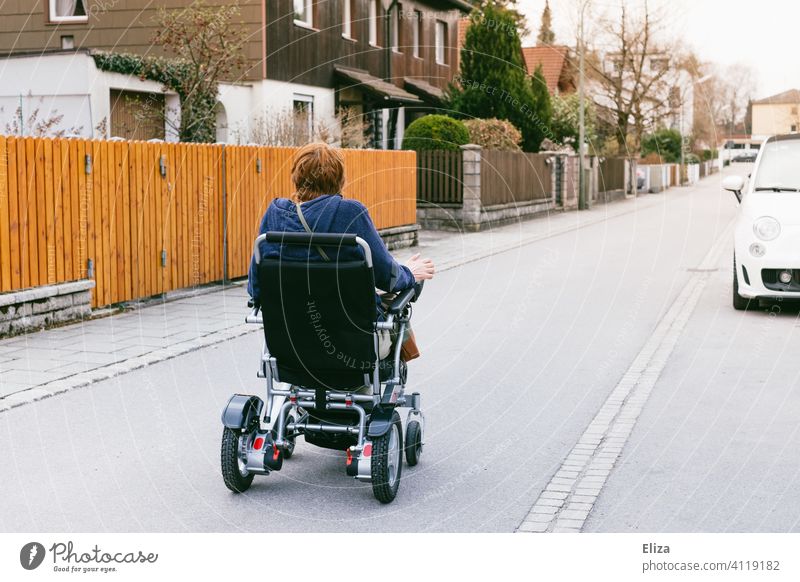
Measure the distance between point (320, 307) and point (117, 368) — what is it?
4.00 meters

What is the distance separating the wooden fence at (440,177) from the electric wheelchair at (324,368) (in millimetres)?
19383

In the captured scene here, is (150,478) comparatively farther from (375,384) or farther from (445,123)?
(445,123)

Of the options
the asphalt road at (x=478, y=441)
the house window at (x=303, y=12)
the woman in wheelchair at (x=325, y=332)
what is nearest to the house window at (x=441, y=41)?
the house window at (x=303, y=12)

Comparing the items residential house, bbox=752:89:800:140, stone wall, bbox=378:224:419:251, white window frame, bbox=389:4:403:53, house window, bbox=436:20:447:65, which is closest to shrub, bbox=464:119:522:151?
white window frame, bbox=389:4:403:53

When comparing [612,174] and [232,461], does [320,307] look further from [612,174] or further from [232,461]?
[612,174]

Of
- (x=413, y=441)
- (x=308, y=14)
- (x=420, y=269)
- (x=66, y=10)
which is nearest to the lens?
(x=420, y=269)

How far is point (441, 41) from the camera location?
3747 cm

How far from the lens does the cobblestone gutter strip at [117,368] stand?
747 cm

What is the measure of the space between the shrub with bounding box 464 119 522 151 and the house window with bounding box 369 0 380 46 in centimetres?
477

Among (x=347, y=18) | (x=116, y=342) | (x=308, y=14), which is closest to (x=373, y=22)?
(x=347, y=18)

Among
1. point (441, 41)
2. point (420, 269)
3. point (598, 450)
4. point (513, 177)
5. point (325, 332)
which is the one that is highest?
point (441, 41)

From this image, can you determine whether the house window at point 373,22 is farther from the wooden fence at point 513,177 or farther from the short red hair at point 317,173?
the short red hair at point 317,173

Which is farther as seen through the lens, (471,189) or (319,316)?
(471,189)

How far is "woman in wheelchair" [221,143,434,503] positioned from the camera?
4.98 meters
